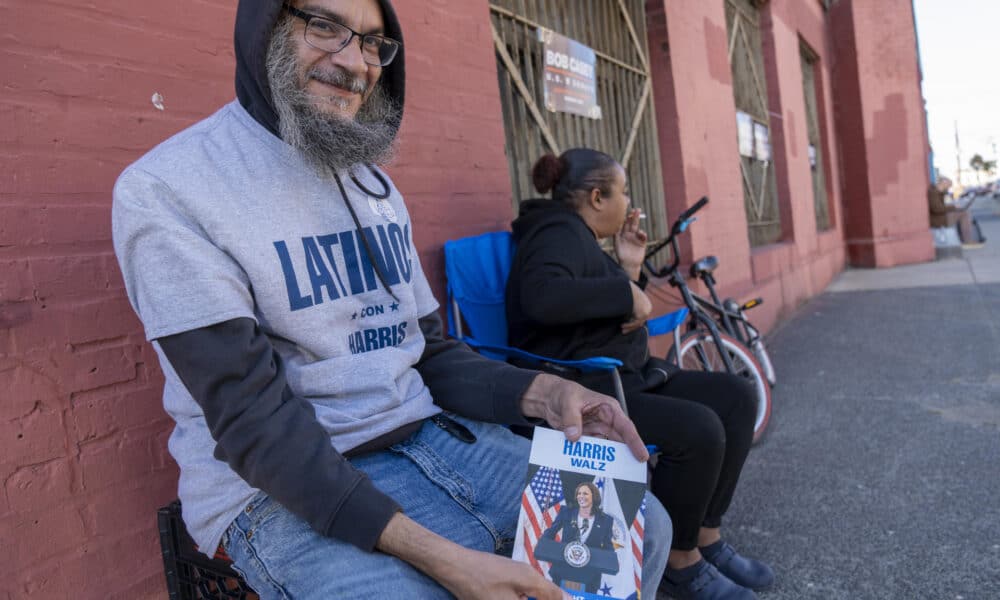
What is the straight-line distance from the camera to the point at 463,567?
1293 mm

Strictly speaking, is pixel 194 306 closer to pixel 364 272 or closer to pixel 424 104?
pixel 364 272

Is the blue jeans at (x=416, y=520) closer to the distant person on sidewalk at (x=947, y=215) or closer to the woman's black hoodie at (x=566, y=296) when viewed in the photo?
the woman's black hoodie at (x=566, y=296)

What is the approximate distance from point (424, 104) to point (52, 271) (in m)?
1.69

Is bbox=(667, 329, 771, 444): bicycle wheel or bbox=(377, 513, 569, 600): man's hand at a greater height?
bbox=(377, 513, 569, 600): man's hand

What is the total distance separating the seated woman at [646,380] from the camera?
7.87 feet

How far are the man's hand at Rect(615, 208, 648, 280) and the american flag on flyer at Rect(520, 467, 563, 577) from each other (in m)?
1.89

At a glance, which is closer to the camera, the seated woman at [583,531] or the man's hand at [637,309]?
the seated woman at [583,531]

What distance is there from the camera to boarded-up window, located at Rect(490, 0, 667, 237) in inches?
157

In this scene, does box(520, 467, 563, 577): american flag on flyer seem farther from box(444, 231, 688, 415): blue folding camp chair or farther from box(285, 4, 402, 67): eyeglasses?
box(444, 231, 688, 415): blue folding camp chair

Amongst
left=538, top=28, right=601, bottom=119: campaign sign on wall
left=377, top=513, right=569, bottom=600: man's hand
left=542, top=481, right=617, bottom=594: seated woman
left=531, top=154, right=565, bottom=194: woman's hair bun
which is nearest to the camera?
left=377, top=513, right=569, bottom=600: man's hand

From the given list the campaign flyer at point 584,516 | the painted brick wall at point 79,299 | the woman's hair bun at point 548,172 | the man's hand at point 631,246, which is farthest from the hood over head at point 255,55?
the man's hand at point 631,246

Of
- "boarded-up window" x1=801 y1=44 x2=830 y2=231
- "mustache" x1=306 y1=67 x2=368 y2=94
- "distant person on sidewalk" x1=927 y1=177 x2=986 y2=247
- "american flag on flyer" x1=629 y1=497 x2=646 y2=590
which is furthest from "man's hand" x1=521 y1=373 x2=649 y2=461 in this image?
"distant person on sidewalk" x1=927 y1=177 x2=986 y2=247

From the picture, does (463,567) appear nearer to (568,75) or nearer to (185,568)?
(185,568)

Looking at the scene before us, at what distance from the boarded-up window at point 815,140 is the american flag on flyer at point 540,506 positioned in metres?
11.1
